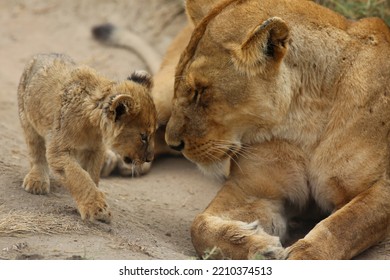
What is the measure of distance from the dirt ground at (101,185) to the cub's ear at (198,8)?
3.58 ft

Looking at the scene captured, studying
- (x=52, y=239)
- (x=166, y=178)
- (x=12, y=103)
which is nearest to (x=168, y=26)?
(x=12, y=103)

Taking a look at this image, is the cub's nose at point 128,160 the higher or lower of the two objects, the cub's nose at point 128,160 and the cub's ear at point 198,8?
the lower

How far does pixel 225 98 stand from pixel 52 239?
3.44 feet

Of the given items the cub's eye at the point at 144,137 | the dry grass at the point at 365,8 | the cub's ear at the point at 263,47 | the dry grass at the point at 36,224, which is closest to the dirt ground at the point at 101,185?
the dry grass at the point at 36,224

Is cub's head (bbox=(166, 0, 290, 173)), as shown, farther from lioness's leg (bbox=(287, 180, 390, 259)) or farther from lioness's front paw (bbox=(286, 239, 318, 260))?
lioness's front paw (bbox=(286, 239, 318, 260))

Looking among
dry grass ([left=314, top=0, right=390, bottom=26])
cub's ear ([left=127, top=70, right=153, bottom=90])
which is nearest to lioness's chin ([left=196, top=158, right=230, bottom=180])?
cub's ear ([left=127, top=70, right=153, bottom=90])

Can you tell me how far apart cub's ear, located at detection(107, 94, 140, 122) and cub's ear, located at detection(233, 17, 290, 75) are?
52 cm

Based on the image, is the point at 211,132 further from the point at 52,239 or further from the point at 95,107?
the point at 52,239

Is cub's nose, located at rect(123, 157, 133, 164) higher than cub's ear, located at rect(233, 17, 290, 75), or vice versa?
cub's ear, located at rect(233, 17, 290, 75)

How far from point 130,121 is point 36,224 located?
65 centimetres

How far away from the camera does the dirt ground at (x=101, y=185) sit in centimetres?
441

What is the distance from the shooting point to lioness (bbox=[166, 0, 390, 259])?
4582 millimetres

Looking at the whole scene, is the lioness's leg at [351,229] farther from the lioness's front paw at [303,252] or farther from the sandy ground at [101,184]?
the sandy ground at [101,184]

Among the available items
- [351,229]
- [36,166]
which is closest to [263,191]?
[351,229]
